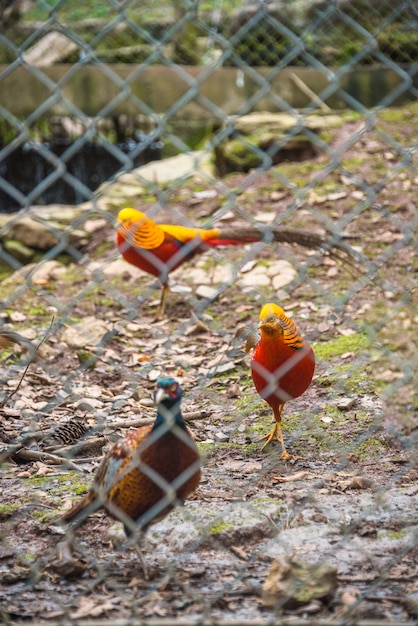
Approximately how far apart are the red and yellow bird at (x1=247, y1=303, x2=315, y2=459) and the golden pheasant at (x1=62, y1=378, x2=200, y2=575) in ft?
3.14

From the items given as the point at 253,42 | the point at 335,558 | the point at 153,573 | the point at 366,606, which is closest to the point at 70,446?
the point at 153,573

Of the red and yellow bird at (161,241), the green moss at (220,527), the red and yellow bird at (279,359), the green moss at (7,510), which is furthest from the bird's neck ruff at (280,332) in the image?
the red and yellow bird at (161,241)

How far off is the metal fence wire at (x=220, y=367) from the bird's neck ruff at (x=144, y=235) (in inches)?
0.6

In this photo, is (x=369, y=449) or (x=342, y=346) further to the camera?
(x=342, y=346)

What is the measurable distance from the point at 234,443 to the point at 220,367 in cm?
98

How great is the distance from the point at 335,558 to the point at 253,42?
7465 mm

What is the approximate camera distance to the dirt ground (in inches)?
88.5

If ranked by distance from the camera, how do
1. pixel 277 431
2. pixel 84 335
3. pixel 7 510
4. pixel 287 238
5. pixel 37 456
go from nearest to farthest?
pixel 7 510 → pixel 37 456 → pixel 277 431 → pixel 287 238 → pixel 84 335

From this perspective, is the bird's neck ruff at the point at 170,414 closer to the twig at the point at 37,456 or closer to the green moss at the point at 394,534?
the green moss at the point at 394,534

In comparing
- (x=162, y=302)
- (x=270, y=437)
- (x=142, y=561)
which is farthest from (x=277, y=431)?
(x=162, y=302)

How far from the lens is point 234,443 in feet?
12.2

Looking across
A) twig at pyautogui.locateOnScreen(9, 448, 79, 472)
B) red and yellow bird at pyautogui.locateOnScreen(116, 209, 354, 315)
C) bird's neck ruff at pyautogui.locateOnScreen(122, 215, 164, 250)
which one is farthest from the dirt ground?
bird's neck ruff at pyautogui.locateOnScreen(122, 215, 164, 250)

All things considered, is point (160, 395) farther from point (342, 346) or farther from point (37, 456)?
point (342, 346)

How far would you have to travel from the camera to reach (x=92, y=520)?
9.23ft
